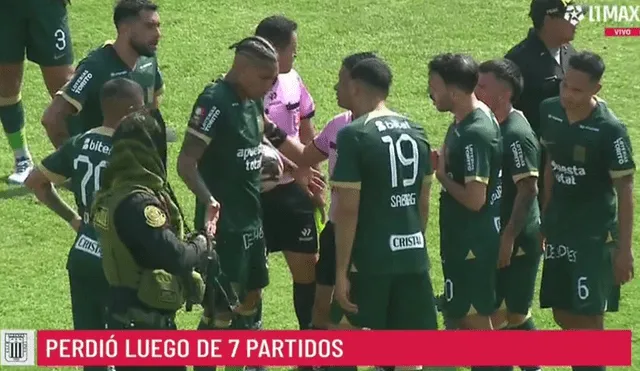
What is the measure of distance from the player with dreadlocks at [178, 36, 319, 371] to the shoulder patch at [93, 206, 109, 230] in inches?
46.8

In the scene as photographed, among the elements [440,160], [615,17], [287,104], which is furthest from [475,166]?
[615,17]

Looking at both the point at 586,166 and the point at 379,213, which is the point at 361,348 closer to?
the point at 379,213

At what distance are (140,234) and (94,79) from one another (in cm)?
238

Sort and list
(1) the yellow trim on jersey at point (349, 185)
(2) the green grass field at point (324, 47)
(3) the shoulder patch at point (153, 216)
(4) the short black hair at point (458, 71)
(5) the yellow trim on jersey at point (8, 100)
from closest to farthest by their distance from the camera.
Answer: (3) the shoulder patch at point (153, 216), (1) the yellow trim on jersey at point (349, 185), (4) the short black hair at point (458, 71), (2) the green grass field at point (324, 47), (5) the yellow trim on jersey at point (8, 100)

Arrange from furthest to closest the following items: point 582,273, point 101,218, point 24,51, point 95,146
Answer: point 24,51 < point 582,273 < point 95,146 < point 101,218

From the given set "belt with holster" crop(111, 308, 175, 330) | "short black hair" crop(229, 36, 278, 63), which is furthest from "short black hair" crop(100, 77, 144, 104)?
"belt with holster" crop(111, 308, 175, 330)

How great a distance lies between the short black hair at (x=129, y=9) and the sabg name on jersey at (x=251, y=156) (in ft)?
4.32

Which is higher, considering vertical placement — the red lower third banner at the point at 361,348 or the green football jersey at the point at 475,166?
→ the green football jersey at the point at 475,166

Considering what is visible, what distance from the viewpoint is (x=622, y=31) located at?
1650cm

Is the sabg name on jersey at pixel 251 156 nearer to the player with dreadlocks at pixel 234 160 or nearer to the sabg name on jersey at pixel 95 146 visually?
the player with dreadlocks at pixel 234 160

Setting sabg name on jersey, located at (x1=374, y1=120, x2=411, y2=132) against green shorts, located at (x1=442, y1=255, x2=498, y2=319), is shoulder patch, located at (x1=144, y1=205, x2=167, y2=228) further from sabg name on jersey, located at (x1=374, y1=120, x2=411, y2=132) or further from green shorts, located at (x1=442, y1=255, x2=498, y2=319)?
green shorts, located at (x1=442, y1=255, x2=498, y2=319)

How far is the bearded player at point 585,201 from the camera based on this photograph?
8922mm

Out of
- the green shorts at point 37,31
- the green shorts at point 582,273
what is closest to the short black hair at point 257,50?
the green shorts at point 582,273

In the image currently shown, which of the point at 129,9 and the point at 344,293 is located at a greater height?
the point at 129,9
